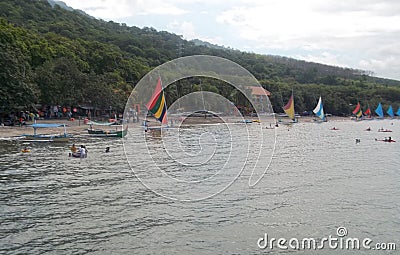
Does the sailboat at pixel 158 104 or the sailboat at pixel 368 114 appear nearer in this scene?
the sailboat at pixel 158 104

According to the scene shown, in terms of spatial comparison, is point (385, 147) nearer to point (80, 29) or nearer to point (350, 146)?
point (350, 146)

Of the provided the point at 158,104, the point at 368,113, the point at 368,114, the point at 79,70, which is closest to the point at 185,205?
the point at 158,104

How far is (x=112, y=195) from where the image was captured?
22828 mm

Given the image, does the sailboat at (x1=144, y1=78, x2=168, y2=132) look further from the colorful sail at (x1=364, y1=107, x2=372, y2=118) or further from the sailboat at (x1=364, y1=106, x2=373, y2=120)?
the colorful sail at (x1=364, y1=107, x2=372, y2=118)

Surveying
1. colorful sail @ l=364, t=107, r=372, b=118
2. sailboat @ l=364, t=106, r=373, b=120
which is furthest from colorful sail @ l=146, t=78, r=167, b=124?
colorful sail @ l=364, t=107, r=372, b=118

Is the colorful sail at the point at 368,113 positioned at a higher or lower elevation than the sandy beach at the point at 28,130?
higher

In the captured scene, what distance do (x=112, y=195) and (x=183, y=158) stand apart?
15504 mm

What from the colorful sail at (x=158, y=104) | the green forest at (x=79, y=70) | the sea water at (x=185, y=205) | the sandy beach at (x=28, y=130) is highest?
the green forest at (x=79, y=70)

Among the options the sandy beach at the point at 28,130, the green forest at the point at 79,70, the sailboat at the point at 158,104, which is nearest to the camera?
the sailboat at the point at 158,104

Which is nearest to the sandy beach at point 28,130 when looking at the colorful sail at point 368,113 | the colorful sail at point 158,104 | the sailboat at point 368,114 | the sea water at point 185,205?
the sea water at point 185,205

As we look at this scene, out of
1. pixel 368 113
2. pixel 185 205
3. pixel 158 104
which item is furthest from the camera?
pixel 368 113

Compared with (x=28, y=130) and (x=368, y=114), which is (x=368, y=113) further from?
(x=28, y=130)

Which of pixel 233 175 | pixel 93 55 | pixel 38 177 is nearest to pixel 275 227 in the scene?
pixel 233 175

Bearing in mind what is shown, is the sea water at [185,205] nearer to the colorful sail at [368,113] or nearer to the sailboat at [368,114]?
the sailboat at [368,114]
